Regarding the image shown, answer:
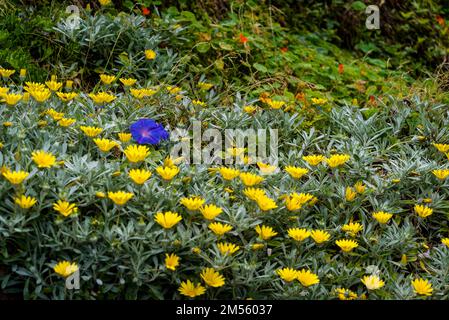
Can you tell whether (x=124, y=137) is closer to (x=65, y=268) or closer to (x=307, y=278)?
(x=65, y=268)

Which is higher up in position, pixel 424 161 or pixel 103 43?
pixel 103 43

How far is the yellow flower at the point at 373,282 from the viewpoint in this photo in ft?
8.03

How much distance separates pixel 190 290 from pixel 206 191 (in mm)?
493

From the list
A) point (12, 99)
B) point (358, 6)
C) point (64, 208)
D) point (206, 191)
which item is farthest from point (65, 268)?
point (358, 6)

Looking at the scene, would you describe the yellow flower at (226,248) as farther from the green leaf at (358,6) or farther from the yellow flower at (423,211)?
the green leaf at (358,6)

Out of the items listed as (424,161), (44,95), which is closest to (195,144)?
(44,95)

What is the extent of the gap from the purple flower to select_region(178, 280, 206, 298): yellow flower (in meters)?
0.84

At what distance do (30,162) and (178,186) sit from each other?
22.5 inches

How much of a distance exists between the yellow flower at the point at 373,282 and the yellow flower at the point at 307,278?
0.61 feet

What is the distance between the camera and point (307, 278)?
2402mm

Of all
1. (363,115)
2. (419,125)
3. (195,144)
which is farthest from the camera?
(363,115)

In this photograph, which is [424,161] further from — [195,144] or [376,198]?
[195,144]
